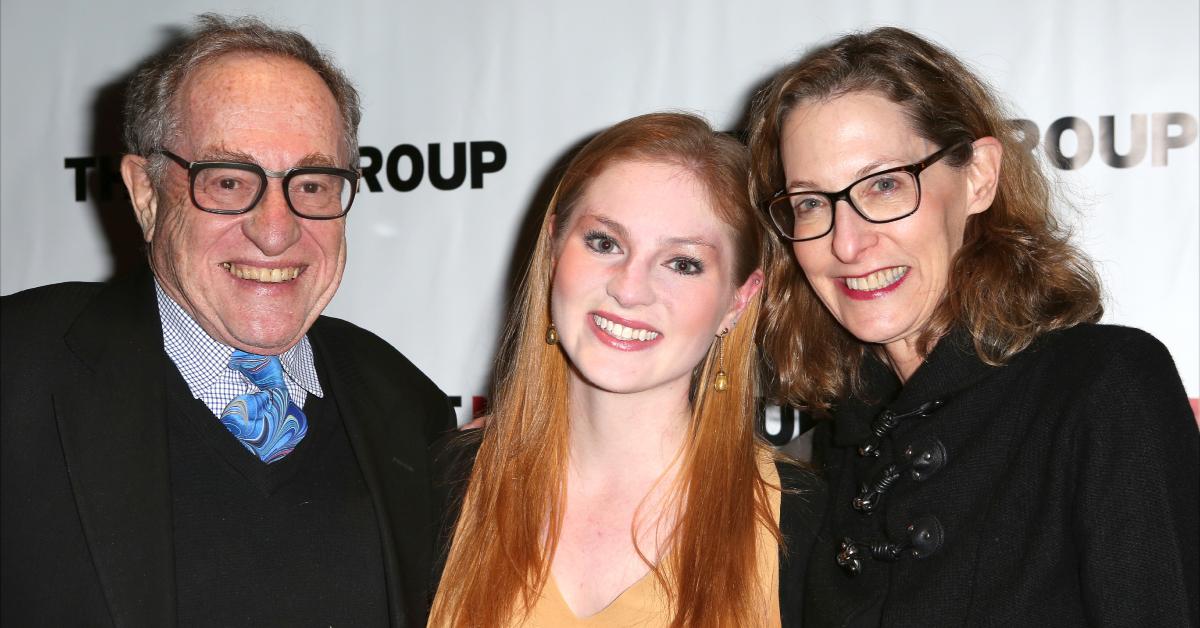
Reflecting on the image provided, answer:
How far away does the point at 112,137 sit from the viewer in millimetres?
3928

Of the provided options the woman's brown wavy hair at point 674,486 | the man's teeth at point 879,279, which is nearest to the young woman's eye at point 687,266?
the woman's brown wavy hair at point 674,486

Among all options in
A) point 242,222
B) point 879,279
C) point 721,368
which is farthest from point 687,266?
point 242,222

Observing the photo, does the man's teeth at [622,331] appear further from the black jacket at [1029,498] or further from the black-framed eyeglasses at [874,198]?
the black jacket at [1029,498]

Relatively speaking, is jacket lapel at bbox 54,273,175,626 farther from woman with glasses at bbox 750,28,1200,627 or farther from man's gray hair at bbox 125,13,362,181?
woman with glasses at bbox 750,28,1200,627

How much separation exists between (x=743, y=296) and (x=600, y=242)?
0.41 meters

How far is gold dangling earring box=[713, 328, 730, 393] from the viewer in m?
2.57

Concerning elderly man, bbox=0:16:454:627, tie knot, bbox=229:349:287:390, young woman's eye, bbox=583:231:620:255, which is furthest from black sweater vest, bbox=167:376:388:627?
young woman's eye, bbox=583:231:620:255

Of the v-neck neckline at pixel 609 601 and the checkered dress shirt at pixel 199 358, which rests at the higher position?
the checkered dress shirt at pixel 199 358

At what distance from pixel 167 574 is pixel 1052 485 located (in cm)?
168

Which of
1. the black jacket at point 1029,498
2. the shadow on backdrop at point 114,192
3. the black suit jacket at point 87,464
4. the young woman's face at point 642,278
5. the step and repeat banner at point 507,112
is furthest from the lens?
the shadow on backdrop at point 114,192

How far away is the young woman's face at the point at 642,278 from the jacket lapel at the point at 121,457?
3.07 feet

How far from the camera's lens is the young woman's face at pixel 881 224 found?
2176 millimetres

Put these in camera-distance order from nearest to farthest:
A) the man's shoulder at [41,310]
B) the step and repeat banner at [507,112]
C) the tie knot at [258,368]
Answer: the man's shoulder at [41,310] < the tie knot at [258,368] < the step and repeat banner at [507,112]

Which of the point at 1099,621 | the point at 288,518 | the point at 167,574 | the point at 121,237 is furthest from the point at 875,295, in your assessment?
the point at 121,237
